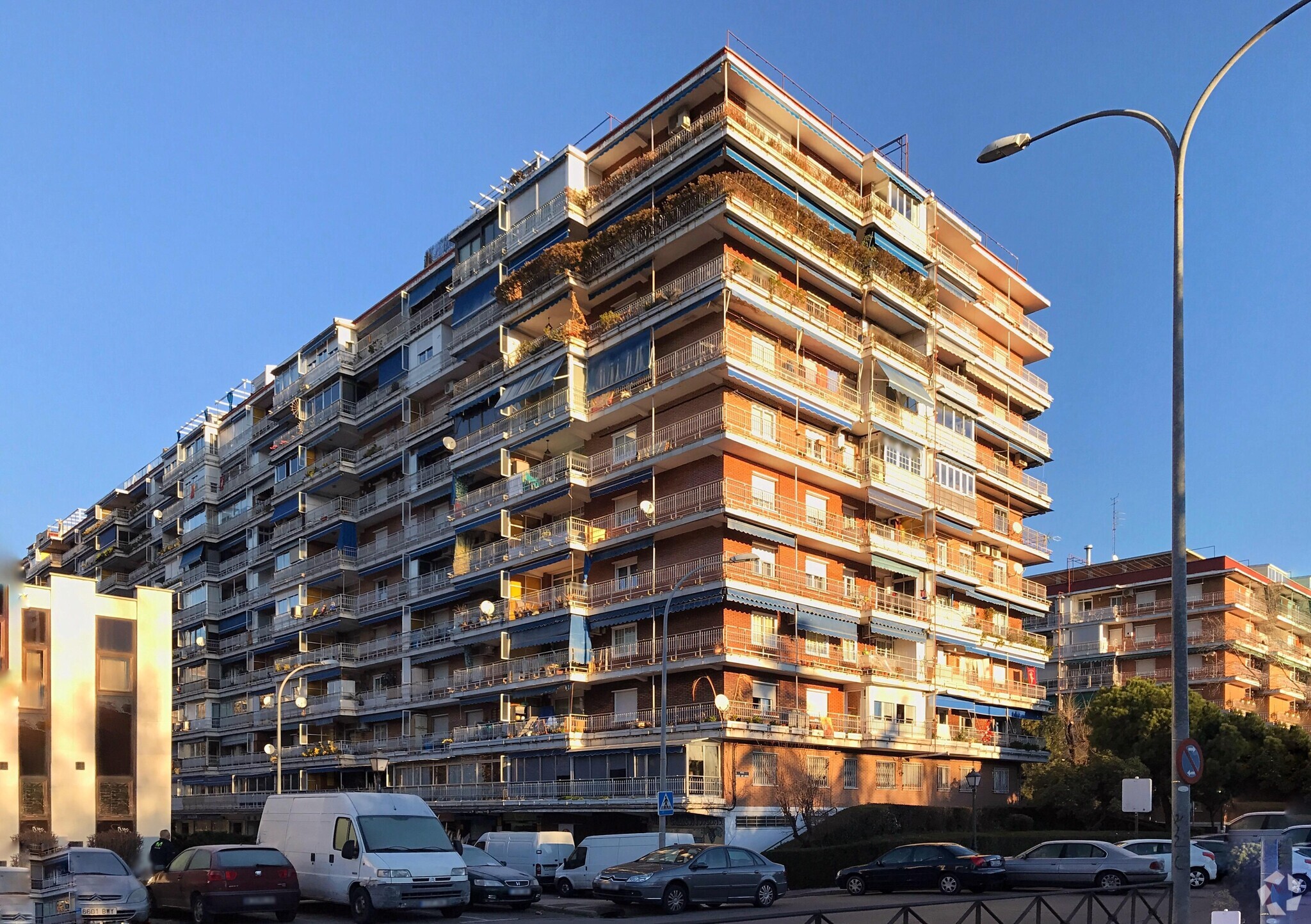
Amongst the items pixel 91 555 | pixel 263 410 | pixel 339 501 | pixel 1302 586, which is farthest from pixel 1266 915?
pixel 91 555

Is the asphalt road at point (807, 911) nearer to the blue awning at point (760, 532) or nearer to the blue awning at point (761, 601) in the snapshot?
the blue awning at point (761, 601)

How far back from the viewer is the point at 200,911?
795 inches

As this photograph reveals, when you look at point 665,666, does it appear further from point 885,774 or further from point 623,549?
point 885,774

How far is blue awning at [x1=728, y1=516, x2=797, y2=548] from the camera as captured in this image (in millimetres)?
40812

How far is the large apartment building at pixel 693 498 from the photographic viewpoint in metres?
41.7

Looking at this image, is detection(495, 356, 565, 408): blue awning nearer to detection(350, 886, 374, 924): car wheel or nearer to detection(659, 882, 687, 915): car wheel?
detection(659, 882, 687, 915): car wheel

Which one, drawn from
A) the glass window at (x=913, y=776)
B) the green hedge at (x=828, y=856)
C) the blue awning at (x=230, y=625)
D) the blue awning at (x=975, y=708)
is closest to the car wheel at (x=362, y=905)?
the green hedge at (x=828, y=856)

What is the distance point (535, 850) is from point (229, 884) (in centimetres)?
1461

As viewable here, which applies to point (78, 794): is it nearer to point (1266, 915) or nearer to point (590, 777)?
point (590, 777)

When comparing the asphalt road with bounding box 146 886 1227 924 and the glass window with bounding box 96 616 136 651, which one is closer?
the asphalt road with bounding box 146 886 1227 924

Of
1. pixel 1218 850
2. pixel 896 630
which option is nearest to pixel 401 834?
pixel 1218 850

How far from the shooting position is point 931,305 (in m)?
51.6

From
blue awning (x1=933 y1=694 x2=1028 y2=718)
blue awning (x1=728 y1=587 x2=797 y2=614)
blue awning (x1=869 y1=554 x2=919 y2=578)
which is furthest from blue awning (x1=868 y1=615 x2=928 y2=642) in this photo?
blue awning (x1=728 y1=587 x2=797 y2=614)

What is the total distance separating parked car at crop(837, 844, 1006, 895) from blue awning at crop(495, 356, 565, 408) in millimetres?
23082
